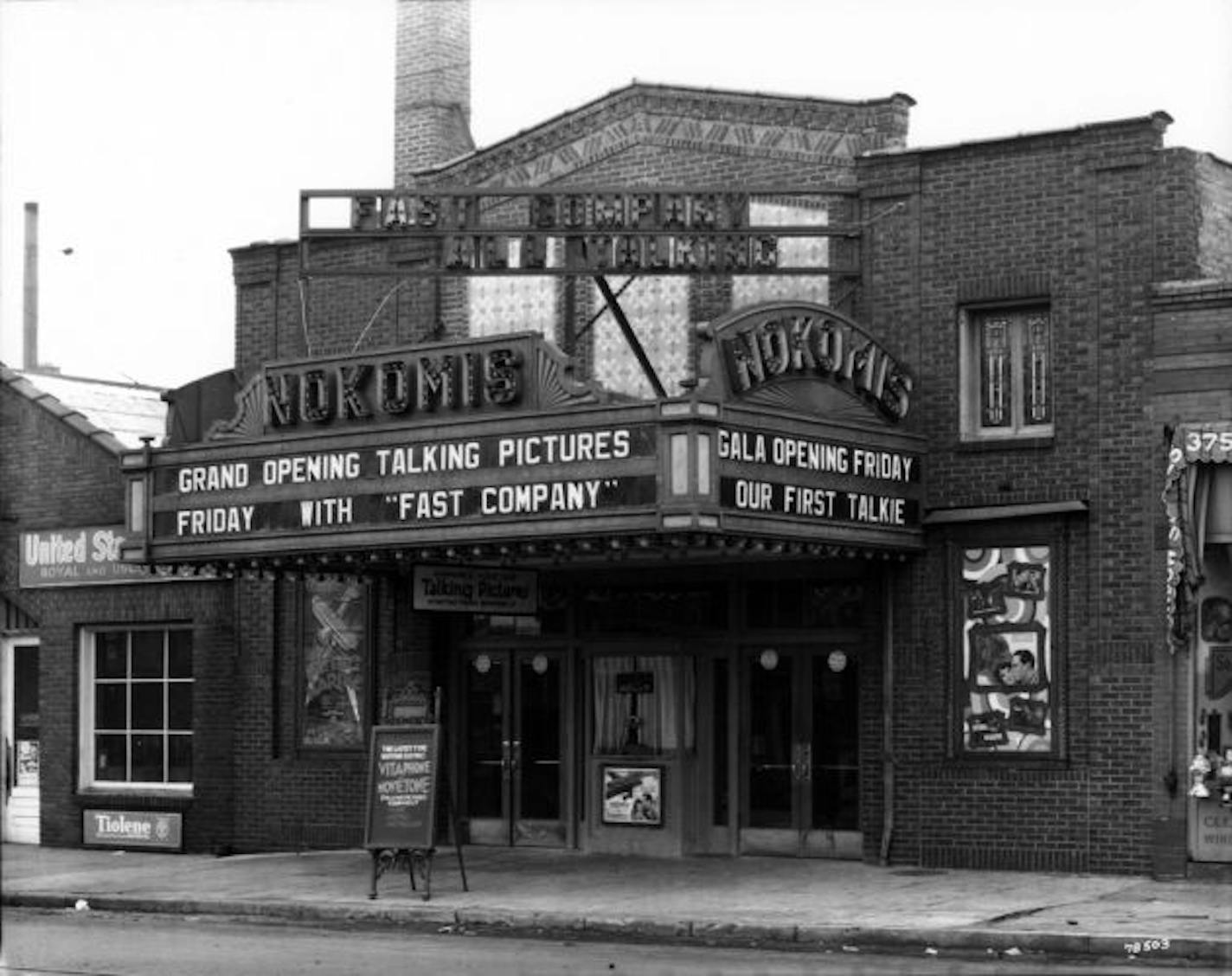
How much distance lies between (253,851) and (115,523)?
169 inches

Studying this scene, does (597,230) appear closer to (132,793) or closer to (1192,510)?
(1192,510)

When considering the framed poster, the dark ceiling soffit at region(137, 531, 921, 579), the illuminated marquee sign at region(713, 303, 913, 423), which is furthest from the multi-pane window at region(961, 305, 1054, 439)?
the framed poster

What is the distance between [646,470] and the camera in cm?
1792

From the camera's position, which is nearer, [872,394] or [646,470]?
[646,470]

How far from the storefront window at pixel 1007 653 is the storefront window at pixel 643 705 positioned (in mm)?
3032

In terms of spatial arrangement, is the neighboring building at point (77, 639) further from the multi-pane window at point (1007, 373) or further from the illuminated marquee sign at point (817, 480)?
the multi-pane window at point (1007, 373)

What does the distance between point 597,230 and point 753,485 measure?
351 cm

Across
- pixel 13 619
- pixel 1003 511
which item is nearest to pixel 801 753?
pixel 1003 511

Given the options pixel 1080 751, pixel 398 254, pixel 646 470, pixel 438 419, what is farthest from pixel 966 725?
pixel 398 254

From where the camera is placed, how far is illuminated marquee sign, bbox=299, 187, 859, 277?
20.3m

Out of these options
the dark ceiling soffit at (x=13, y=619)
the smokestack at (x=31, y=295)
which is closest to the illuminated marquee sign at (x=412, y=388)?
the dark ceiling soffit at (x=13, y=619)

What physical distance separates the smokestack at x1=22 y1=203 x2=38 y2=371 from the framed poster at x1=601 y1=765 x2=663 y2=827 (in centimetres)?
3174

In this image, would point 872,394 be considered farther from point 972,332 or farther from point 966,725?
point 966,725

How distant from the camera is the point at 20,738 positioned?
26922mm
